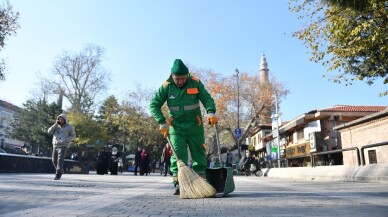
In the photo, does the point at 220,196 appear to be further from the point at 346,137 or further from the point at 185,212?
the point at 346,137

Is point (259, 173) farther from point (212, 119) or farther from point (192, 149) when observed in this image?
point (212, 119)

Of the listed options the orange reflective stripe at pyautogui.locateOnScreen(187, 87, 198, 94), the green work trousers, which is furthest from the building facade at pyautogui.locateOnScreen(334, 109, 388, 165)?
the orange reflective stripe at pyautogui.locateOnScreen(187, 87, 198, 94)

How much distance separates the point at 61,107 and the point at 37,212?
5011 centimetres

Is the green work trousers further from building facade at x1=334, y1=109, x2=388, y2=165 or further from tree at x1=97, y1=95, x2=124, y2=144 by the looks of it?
tree at x1=97, y1=95, x2=124, y2=144

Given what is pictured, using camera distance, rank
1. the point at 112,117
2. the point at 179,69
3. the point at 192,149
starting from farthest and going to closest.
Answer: the point at 112,117 → the point at 192,149 → the point at 179,69

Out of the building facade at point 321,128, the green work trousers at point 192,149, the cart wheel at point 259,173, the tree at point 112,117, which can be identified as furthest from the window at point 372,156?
the tree at point 112,117

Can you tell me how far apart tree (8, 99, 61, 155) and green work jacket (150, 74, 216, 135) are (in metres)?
46.1

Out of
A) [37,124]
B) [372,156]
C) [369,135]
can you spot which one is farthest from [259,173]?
[37,124]

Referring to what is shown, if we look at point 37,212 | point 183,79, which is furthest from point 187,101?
point 37,212

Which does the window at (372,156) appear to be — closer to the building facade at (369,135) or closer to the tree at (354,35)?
the building facade at (369,135)

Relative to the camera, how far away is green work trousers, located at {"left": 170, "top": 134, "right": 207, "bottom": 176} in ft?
18.7

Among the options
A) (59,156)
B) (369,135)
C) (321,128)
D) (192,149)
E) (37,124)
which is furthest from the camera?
(37,124)

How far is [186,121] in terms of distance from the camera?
582 cm

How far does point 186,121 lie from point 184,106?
0.83 feet
